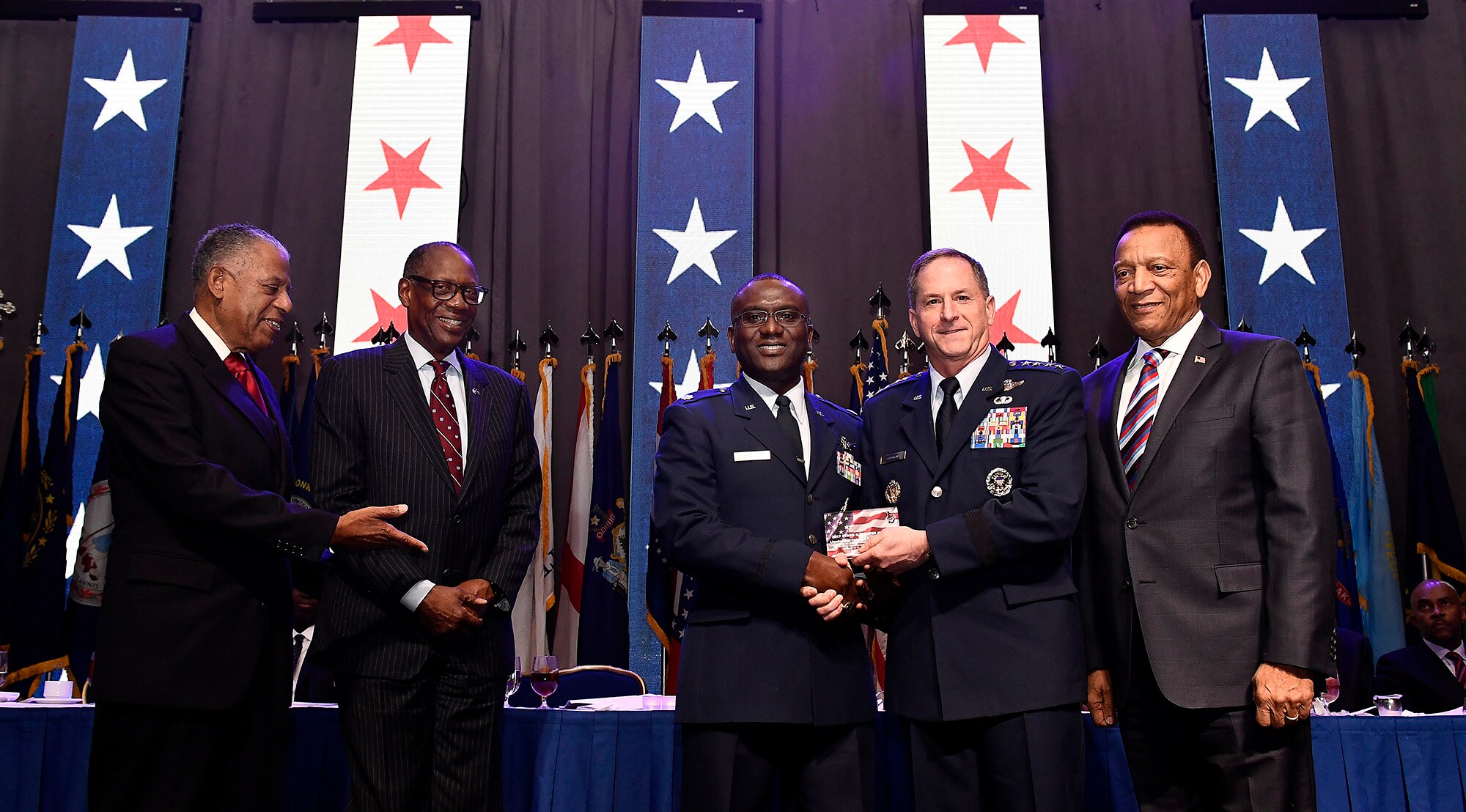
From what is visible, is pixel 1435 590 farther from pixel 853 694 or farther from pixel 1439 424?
pixel 853 694

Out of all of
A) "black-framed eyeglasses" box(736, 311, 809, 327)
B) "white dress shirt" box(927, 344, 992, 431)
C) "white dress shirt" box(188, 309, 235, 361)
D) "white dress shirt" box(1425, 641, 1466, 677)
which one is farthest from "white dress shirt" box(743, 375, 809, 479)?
"white dress shirt" box(1425, 641, 1466, 677)

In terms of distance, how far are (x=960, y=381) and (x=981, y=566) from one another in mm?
471

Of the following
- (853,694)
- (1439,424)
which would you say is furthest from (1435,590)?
(853,694)

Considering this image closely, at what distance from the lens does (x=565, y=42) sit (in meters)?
6.26

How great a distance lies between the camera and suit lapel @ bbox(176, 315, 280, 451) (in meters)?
2.62

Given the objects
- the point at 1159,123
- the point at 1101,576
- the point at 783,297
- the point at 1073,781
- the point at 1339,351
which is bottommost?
the point at 1073,781

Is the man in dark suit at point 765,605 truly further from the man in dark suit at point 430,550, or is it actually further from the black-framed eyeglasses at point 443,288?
the black-framed eyeglasses at point 443,288

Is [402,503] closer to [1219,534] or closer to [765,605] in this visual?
[765,605]

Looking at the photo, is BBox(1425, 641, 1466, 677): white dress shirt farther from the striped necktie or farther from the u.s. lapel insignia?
the u.s. lapel insignia

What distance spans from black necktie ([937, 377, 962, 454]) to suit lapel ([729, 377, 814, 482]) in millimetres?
323

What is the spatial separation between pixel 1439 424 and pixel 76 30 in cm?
820

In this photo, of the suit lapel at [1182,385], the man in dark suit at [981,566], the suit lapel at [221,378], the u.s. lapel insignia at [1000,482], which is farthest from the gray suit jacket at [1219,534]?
the suit lapel at [221,378]

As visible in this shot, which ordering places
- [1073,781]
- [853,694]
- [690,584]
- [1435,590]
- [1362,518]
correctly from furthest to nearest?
1. [1362,518]
2. [1435,590]
3. [690,584]
4. [853,694]
5. [1073,781]

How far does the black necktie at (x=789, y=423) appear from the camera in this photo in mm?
2541
